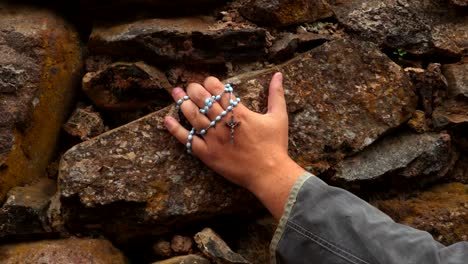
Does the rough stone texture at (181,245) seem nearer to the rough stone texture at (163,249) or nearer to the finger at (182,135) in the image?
the rough stone texture at (163,249)

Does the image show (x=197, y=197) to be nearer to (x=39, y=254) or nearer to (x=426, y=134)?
(x=39, y=254)

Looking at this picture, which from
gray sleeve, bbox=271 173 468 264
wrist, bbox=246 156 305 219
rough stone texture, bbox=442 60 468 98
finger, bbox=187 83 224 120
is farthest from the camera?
rough stone texture, bbox=442 60 468 98

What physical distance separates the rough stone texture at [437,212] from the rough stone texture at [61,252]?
1.15 metres

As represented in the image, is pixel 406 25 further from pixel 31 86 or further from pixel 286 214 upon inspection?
pixel 31 86

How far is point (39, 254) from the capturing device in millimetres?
2213

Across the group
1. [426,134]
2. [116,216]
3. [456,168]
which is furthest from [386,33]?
[116,216]

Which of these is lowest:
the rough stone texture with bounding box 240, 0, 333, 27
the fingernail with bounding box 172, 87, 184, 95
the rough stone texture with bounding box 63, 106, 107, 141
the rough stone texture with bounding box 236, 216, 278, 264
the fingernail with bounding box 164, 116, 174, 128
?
the rough stone texture with bounding box 236, 216, 278, 264

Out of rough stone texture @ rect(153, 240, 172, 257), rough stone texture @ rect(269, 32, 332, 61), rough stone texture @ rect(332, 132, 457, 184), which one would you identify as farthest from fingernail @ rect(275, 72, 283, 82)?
rough stone texture @ rect(153, 240, 172, 257)

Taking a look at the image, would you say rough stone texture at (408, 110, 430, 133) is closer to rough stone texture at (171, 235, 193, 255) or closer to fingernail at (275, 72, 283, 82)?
fingernail at (275, 72, 283, 82)

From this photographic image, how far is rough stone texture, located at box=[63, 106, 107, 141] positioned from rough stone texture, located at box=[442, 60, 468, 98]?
5.10 ft

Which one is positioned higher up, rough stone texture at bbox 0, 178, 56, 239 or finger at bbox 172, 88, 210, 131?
finger at bbox 172, 88, 210, 131

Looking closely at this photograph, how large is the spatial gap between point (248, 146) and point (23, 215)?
911 millimetres

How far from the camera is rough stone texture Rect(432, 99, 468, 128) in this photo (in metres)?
2.58

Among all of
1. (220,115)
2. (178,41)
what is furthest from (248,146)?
(178,41)
